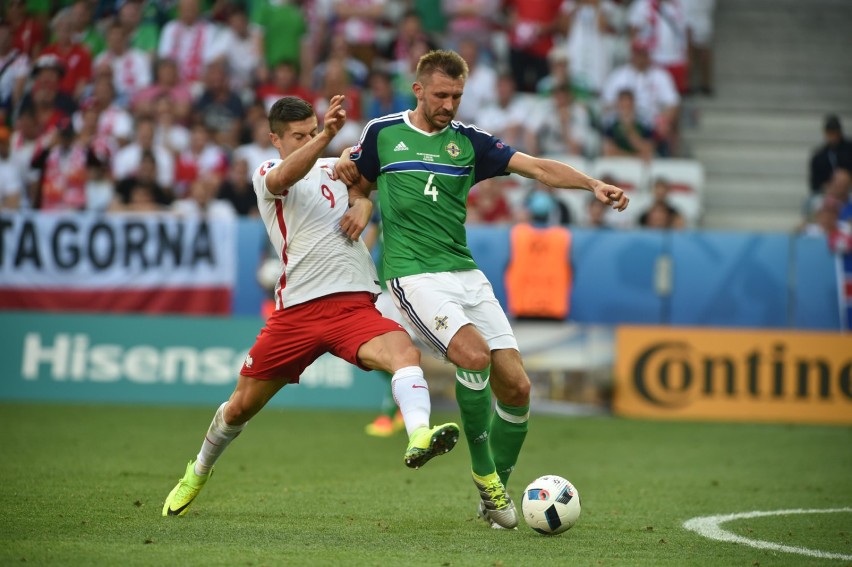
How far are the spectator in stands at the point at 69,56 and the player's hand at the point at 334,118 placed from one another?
11.2 meters

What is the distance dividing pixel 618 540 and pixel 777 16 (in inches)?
659

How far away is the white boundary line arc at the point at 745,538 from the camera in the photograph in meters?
6.13

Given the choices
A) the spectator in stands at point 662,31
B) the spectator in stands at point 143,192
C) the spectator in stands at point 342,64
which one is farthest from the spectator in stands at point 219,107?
the spectator in stands at point 662,31

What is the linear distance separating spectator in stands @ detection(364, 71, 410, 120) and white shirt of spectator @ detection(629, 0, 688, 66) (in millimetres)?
3939

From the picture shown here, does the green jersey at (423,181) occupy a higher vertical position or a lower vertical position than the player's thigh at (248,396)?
higher

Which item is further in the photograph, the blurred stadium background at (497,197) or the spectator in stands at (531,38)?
the spectator in stands at (531,38)

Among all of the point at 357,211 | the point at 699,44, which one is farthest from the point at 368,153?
the point at 699,44

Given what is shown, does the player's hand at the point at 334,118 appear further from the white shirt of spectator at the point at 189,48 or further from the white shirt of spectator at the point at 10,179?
the white shirt of spectator at the point at 189,48

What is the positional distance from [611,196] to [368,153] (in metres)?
1.43

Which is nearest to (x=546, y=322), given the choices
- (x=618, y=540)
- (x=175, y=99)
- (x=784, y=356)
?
(x=784, y=356)

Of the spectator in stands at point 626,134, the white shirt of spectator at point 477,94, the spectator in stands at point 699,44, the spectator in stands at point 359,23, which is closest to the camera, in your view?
the spectator in stands at point 626,134

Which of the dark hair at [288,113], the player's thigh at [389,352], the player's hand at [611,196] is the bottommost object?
the player's thigh at [389,352]

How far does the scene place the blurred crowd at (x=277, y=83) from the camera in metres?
15.8

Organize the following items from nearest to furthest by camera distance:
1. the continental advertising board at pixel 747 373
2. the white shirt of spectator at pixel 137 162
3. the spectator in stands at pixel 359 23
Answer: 1. the continental advertising board at pixel 747 373
2. the white shirt of spectator at pixel 137 162
3. the spectator in stands at pixel 359 23
